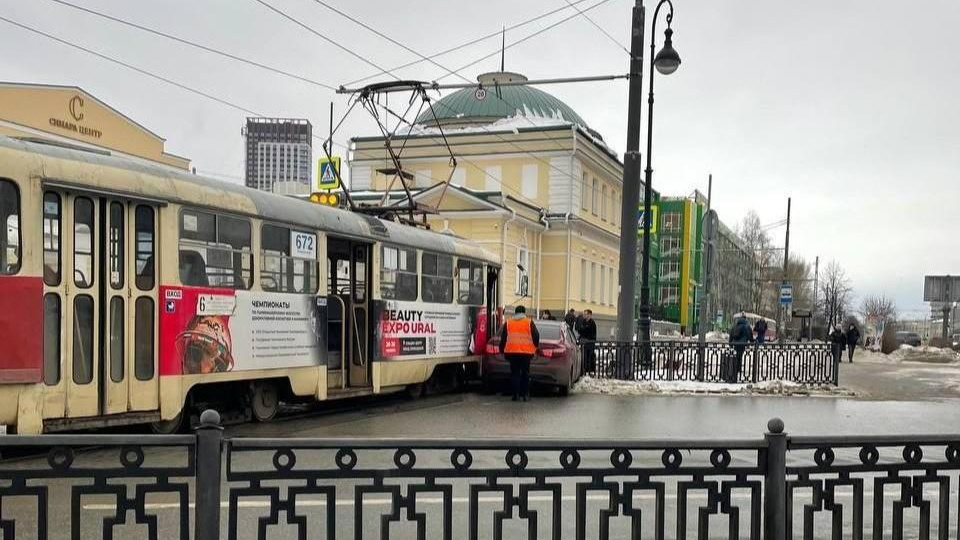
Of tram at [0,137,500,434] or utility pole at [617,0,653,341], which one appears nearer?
tram at [0,137,500,434]

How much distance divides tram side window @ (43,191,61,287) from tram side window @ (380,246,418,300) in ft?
18.7

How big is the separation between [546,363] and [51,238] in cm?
932

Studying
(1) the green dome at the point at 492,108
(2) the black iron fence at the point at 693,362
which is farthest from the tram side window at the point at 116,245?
(1) the green dome at the point at 492,108

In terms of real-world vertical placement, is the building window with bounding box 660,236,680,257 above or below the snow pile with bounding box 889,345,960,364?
above

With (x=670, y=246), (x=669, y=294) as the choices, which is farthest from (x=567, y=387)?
(x=670, y=246)

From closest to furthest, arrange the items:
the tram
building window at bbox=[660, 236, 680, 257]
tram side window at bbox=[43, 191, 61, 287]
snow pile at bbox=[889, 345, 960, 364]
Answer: the tram → tram side window at bbox=[43, 191, 61, 287] → snow pile at bbox=[889, 345, 960, 364] → building window at bbox=[660, 236, 680, 257]

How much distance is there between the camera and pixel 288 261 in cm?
1101

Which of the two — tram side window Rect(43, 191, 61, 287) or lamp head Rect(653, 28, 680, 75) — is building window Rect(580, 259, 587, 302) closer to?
lamp head Rect(653, 28, 680, 75)

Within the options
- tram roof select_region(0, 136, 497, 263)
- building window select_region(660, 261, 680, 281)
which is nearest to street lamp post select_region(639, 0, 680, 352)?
tram roof select_region(0, 136, 497, 263)

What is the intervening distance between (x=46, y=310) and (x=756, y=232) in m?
59.3

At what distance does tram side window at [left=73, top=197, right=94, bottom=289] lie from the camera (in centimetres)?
819

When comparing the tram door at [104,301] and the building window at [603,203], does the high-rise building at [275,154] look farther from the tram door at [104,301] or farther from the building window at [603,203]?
the tram door at [104,301]

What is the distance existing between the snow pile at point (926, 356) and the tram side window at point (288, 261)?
1086 inches

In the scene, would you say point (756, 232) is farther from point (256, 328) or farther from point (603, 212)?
point (256, 328)
